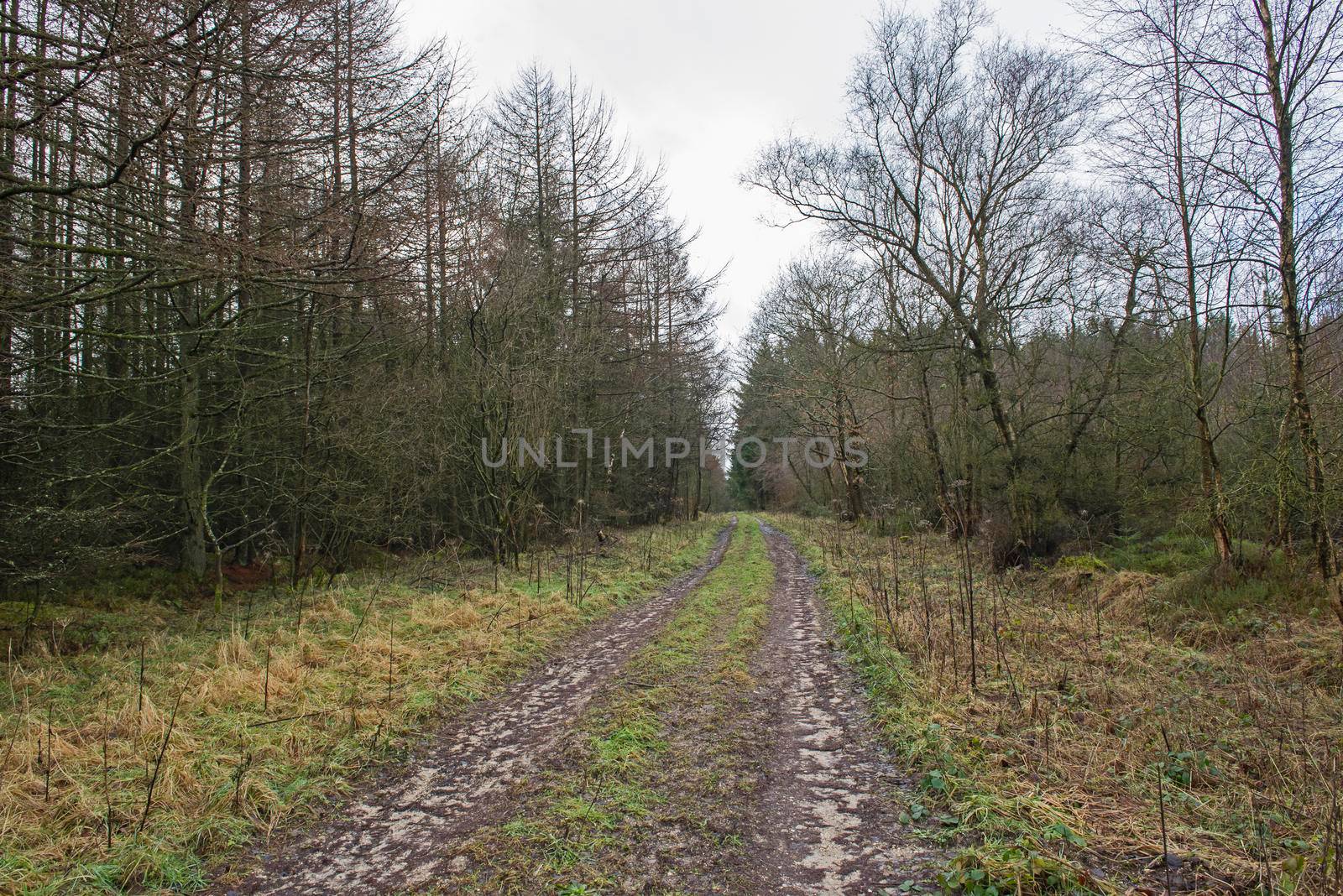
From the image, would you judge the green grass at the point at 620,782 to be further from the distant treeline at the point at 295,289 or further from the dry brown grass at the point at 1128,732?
the distant treeline at the point at 295,289

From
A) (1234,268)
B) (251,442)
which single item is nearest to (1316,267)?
A: (1234,268)

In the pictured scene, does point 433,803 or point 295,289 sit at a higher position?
point 295,289

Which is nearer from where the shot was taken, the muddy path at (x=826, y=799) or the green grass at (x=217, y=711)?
the muddy path at (x=826, y=799)

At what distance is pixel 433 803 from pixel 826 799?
2325 millimetres

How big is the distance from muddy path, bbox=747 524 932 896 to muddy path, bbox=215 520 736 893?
153 cm

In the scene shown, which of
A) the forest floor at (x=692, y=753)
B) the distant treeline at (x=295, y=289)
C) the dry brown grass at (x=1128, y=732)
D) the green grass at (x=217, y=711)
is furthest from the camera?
the distant treeline at (x=295, y=289)

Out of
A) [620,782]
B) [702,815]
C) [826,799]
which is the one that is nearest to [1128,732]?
[826,799]

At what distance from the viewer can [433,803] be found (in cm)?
387

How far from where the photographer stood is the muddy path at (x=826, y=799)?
3062mm

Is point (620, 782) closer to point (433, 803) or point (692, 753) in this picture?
point (692, 753)

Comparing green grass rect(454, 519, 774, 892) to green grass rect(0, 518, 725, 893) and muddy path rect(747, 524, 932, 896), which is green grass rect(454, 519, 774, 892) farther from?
green grass rect(0, 518, 725, 893)

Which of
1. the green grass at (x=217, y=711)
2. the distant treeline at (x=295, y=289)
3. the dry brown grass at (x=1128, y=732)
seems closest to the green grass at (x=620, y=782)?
the green grass at (x=217, y=711)

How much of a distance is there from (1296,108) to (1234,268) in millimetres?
2055

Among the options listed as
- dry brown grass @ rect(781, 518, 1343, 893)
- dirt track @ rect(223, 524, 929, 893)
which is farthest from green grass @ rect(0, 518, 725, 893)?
dry brown grass @ rect(781, 518, 1343, 893)
